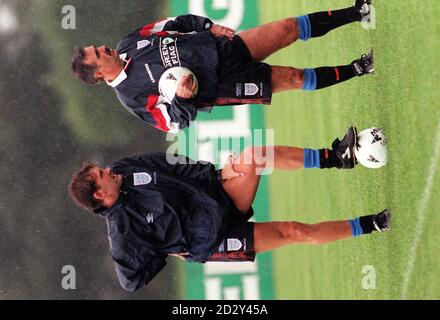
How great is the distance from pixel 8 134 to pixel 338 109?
290cm

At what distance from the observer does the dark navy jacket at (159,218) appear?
9.98 feet

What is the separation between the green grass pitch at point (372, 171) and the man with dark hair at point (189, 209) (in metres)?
0.27

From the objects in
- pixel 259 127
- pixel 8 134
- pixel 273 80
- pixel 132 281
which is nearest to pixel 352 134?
pixel 273 80

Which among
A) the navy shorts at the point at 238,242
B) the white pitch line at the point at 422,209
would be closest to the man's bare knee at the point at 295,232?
the navy shorts at the point at 238,242

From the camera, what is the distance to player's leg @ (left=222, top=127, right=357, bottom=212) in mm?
3211

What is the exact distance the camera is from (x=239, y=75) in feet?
11.1

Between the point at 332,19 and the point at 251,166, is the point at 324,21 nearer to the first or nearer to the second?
the point at 332,19

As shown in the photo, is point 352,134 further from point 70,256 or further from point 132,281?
point 70,256

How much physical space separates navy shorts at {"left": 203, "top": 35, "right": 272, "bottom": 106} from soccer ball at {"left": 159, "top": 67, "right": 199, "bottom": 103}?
0.86ft

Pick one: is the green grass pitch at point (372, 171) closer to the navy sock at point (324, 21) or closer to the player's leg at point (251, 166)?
the navy sock at point (324, 21)

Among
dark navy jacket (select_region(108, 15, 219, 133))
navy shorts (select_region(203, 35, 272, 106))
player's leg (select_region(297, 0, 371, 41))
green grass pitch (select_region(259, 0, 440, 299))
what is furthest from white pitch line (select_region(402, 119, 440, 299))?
dark navy jacket (select_region(108, 15, 219, 133))

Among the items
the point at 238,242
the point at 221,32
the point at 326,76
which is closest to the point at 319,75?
the point at 326,76

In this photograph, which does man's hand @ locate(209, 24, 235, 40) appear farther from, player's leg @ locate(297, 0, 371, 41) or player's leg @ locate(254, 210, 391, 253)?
player's leg @ locate(254, 210, 391, 253)

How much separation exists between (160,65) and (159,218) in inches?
31.4
